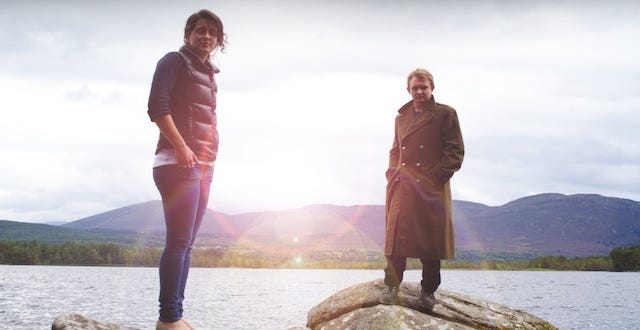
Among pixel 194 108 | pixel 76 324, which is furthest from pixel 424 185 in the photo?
pixel 76 324

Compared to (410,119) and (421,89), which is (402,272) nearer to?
(410,119)

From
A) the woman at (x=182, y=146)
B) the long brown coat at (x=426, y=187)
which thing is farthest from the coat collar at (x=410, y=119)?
the woman at (x=182, y=146)

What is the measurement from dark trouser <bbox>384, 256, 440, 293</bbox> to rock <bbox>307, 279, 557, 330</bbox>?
1.03 feet

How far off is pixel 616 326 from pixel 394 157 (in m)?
51.4

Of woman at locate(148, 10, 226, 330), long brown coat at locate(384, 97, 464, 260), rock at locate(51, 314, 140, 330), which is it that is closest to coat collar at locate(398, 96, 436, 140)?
long brown coat at locate(384, 97, 464, 260)

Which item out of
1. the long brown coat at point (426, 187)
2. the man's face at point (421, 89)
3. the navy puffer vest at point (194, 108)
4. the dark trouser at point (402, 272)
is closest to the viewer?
the navy puffer vest at point (194, 108)

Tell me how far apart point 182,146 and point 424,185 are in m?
4.19

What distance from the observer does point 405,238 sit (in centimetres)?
884

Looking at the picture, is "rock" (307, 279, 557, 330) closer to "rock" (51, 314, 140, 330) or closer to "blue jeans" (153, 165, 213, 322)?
"blue jeans" (153, 165, 213, 322)

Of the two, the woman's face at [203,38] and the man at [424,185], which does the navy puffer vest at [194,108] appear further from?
the man at [424,185]

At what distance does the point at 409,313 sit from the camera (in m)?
8.91

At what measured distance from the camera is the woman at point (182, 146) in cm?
620

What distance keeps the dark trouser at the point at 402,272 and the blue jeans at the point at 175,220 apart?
3.89m

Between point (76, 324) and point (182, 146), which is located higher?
point (182, 146)
